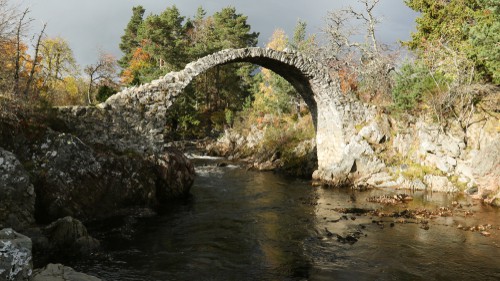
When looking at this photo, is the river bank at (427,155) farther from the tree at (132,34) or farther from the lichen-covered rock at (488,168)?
the tree at (132,34)

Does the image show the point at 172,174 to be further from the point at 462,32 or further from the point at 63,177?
the point at 462,32

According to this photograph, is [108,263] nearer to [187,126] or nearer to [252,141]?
[252,141]

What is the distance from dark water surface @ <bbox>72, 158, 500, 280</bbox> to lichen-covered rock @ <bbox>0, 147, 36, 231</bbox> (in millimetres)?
2370

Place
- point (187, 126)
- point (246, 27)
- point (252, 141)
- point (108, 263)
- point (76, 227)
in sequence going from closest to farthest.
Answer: point (108, 263)
point (76, 227)
point (252, 141)
point (187, 126)
point (246, 27)

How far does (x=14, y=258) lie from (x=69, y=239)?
192 inches

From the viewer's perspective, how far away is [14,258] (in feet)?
18.5

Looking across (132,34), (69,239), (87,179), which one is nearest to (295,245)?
(69,239)

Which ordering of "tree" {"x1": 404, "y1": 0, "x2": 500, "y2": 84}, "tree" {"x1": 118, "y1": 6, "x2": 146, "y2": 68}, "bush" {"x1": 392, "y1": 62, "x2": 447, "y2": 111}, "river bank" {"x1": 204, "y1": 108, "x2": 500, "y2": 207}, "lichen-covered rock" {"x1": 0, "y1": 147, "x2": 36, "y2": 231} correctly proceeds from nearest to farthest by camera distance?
1. "lichen-covered rock" {"x1": 0, "y1": 147, "x2": 36, "y2": 231}
2. "tree" {"x1": 404, "y1": 0, "x2": 500, "y2": 84}
3. "river bank" {"x1": 204, "y1": 108, "x2": 500, "y2": 207}
4. "bush" {"x1": 392, "y1": 62, "x2": 447, "y2": 111}
5. "tree" {"x1": 118, "y1": 6, "x2": 146, "y2": 68}

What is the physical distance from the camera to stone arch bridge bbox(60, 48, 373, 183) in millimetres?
15648

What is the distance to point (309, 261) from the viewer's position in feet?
32.6

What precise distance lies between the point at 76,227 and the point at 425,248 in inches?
406

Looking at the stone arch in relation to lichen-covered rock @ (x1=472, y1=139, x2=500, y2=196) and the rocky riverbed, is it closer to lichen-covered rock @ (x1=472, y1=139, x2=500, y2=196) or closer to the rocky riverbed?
the rocky riverbed

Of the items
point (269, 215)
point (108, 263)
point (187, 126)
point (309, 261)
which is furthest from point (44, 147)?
point (187, 126)

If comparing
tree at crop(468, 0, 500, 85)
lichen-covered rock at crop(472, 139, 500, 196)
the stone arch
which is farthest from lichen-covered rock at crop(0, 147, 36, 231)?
tree at crop(468, 0, 500, 85)
